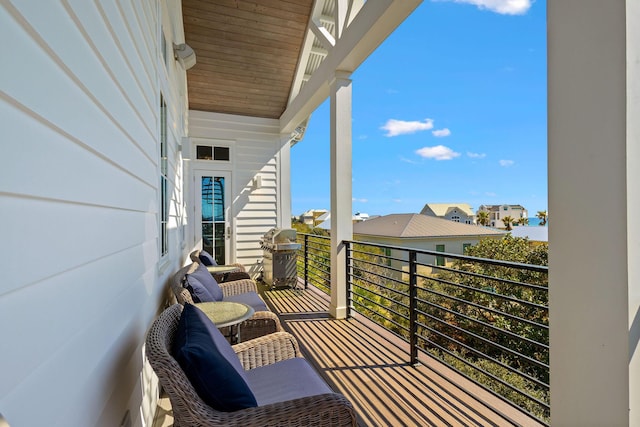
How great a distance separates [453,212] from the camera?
95.1 ft

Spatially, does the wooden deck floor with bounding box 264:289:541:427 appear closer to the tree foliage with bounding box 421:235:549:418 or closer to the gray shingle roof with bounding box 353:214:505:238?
the tree foliage with bounding box 421:235:549:418

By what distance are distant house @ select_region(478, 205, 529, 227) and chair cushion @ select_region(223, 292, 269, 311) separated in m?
26.9

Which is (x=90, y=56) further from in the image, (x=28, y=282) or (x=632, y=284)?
(x=632, y=284)

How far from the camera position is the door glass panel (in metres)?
5.82

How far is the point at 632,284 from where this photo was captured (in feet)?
3.67

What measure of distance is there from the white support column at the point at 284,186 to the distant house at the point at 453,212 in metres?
24.1

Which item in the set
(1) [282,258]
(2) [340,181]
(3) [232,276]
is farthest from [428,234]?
(3) [232,276]

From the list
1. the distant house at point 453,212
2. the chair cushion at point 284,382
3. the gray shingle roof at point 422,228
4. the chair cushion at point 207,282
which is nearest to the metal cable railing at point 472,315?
the chair cushion at point 284,382

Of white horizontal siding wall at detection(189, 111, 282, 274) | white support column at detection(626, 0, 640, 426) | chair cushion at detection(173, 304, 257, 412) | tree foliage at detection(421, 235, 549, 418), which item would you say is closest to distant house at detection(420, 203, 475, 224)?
tree foliage at detection(421, 235, 549, 418)

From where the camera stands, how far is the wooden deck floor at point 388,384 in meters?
1.96

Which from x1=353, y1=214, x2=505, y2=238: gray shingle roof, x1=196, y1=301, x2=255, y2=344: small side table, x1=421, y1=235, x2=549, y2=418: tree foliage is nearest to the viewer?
x1=196, y1=301, x2=255, y2=344: small side table

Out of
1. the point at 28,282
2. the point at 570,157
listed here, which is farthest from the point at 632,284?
the point at 28,282

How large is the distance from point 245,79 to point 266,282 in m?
3.54

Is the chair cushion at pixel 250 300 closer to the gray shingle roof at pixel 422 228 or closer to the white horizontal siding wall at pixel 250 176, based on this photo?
the white horizontal siding wall at pixel 250 176
